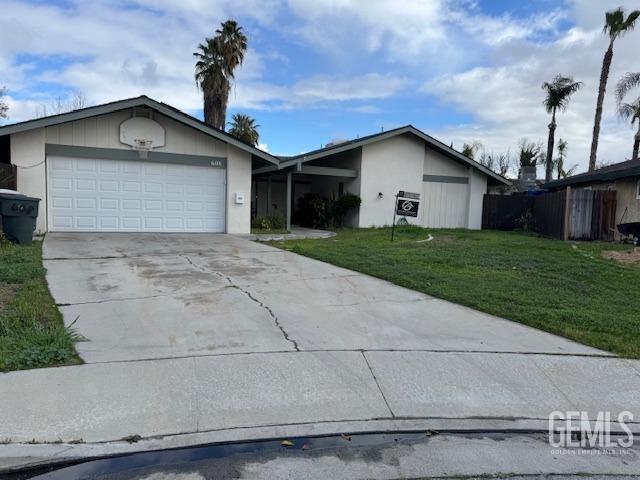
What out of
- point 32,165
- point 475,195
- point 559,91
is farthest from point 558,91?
point 32,165

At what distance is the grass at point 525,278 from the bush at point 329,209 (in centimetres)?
605

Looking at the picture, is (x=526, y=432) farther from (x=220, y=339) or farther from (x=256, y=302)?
(x=256, y=302)

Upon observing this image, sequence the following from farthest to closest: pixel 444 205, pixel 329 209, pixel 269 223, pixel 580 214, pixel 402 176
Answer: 1. pixel 444 205
2. pixel 402 176
3. pixel 329 209
4. pixel 269 223
5. pixel 580 214

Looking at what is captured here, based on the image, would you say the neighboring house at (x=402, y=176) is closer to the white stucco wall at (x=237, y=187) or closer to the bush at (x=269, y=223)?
the bush at (x=269, y=223)

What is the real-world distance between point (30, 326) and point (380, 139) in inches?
678

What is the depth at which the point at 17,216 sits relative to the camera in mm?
10992

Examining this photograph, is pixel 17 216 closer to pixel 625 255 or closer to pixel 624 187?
pixel 625 255

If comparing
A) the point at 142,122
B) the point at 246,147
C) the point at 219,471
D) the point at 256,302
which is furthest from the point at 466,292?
the point at 142,122

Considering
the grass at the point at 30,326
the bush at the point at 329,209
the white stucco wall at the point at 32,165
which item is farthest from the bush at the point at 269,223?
the grass at the point at 30,326

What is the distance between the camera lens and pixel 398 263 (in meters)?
10.5

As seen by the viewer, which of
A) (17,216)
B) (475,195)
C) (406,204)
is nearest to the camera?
(17,216)

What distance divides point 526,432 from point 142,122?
14.8 m

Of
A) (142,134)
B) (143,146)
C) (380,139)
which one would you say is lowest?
(143,146)

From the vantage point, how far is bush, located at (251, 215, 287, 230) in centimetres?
1923
